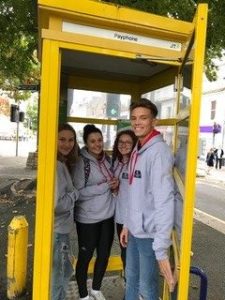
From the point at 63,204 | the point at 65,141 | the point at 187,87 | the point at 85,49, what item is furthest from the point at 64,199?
the point at 187,87

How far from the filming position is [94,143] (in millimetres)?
3543

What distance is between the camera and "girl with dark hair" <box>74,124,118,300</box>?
3.53 metres

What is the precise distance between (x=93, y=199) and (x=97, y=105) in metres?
1.48

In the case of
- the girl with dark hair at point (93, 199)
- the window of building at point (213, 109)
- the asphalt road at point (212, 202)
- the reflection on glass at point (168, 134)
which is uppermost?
the window of building at point (213, 109)

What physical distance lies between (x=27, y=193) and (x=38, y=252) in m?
7.49

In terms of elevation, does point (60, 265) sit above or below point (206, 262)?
above

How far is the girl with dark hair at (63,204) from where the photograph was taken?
10.6ft

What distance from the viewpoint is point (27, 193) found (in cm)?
1021

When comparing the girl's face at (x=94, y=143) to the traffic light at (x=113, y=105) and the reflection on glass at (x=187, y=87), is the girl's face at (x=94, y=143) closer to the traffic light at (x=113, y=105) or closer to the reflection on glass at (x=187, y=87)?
the reflection on glass at (x=187, y=87)

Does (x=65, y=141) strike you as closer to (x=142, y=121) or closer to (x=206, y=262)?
(x=142, y=121)

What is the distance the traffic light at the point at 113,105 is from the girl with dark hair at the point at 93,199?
1149mm

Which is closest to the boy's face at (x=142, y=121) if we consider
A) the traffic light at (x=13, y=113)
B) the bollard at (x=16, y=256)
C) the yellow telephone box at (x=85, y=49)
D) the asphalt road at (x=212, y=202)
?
the yellow telephone box at (x=85, y=49)

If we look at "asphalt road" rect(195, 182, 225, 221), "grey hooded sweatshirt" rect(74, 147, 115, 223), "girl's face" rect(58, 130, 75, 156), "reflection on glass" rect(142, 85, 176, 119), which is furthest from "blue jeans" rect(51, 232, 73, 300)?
"asphalt road" rect(195, 182, 225, 221)

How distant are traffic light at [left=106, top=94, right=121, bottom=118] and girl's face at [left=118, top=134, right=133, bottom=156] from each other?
3.84ft
